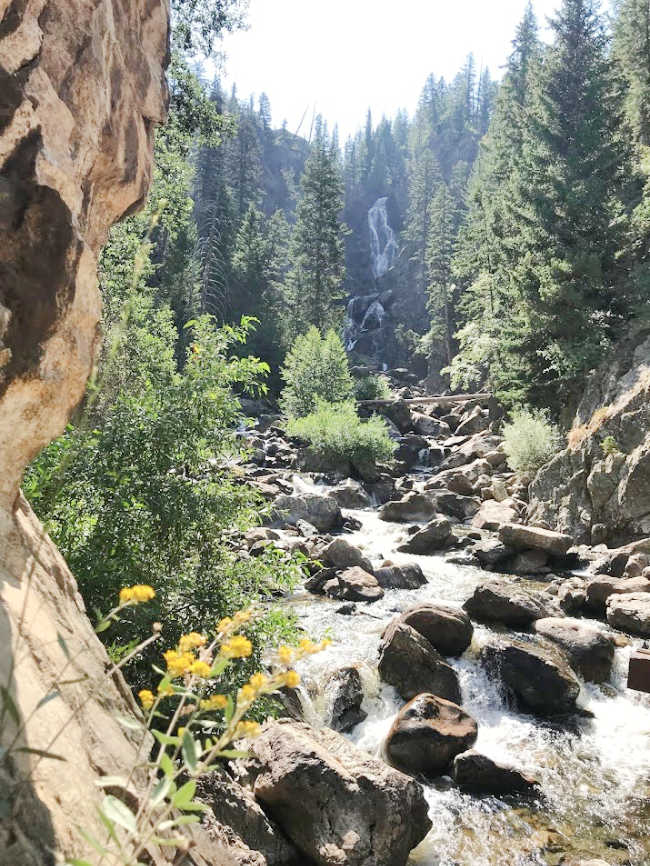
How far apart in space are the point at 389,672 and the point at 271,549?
3628 millimetres

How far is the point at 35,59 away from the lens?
11.0 ft

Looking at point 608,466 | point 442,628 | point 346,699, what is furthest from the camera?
point 608,466

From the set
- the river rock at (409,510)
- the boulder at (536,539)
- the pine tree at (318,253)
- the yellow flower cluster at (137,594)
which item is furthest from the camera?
the pine tree at (318,253)

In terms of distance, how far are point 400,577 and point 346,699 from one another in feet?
14.7

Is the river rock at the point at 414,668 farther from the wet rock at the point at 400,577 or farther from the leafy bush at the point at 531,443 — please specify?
the leafy bush at the point at 531,443

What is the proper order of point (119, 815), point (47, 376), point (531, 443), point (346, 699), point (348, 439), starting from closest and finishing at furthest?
point (119, 815), point (47, 376), point (346, 699), point (531, 443), point (348, 439)

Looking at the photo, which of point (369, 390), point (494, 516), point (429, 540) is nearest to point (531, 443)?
point (494, 516)

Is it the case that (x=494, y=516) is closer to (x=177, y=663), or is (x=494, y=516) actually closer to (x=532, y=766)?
(x=532, y=766)

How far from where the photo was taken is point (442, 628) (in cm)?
834

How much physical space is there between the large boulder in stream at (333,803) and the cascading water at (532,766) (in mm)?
710

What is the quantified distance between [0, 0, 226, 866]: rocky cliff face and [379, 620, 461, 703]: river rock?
5.35 metres

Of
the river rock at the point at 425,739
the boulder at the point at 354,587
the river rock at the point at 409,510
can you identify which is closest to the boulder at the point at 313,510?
the river rock at the point at 409,510

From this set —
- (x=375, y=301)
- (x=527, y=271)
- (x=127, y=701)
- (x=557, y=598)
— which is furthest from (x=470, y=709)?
(x=375, y=301)

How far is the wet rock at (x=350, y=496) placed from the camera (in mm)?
18828
